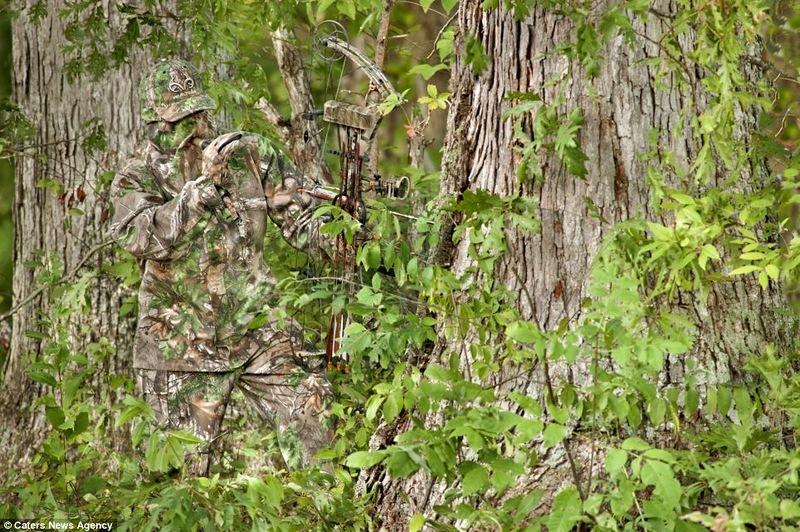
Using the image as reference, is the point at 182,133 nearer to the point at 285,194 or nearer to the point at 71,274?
the point at 285,194

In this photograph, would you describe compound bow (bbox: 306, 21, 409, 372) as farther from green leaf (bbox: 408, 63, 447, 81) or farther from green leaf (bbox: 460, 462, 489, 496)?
green leaf (bbox: 460, 462, 489, 496)

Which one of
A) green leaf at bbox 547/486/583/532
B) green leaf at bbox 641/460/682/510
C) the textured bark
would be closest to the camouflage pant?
the textured bark

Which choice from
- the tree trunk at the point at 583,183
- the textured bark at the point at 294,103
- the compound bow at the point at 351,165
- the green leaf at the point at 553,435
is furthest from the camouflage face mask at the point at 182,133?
the green leaf at the point at 553,435

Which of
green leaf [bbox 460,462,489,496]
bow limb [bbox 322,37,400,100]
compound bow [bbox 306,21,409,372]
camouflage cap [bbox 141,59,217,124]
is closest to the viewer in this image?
green leaf [bbox 460,462,489,496]

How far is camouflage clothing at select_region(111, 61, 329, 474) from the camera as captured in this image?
17.8ft

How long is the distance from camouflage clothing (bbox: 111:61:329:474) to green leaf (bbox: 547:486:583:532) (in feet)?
7.00

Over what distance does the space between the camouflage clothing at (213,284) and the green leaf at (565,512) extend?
213cm

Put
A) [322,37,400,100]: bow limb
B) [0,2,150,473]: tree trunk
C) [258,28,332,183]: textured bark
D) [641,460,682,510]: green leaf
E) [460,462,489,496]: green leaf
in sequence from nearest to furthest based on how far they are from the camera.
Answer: [641,460,682,510]: green leaf, [460,462,489,496]: green leaf, [322,37,400,100]: bow limb, [0,2,150,473]: tree trunk, [258,28,332,183]: textured bark

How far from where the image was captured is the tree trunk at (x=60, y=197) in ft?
23.3

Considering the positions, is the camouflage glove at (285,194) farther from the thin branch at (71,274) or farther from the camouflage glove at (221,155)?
the thin branch at (71,274)

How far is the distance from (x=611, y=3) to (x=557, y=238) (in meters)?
0.93

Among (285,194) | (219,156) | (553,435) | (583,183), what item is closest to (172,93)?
(219,156)

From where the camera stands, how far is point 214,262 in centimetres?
556

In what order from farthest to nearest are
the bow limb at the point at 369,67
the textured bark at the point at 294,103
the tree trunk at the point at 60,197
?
the textured bark at the point at 294,103 → the tree trunk at the point at 60,197 → the bow limb at the point at 369,67
